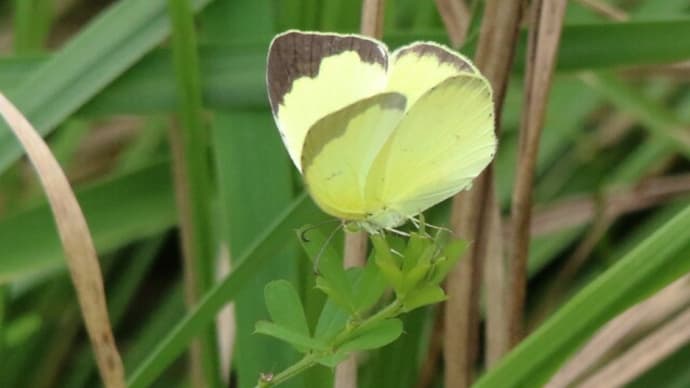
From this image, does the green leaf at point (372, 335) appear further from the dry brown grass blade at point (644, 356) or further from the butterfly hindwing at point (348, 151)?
the dry brown grass blade at point (644, 356)

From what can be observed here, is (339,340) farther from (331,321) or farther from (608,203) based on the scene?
(608,203)

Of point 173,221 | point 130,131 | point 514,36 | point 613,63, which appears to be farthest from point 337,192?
point 130,131

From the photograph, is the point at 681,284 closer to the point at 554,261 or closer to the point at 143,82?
the point at 554,261

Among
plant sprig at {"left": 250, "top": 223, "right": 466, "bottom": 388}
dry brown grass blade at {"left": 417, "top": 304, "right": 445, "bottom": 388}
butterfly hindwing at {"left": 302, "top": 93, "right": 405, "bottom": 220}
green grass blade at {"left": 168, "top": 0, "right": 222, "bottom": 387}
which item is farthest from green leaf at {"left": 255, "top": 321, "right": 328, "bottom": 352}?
dry brown grass blade at {"left": 417, "top": 304, "right": 445, "bottom": 388}

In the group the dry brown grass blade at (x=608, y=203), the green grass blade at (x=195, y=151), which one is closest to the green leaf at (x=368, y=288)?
the green grass blade at (x=195, y=151)

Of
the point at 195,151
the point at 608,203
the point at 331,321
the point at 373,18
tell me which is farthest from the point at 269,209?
the point at 608,203

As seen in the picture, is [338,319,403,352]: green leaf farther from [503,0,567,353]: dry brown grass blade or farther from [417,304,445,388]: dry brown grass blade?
[417,304,445,388]: dry brown grass blade
